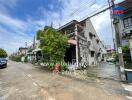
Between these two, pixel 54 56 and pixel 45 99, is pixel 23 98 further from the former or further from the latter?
pixel 54 56

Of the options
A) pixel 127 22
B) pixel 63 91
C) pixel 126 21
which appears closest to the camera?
pixel 63 91

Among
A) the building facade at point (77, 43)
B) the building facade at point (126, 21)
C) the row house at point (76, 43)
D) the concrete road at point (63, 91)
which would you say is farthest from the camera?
the building facade at point (126, 21)

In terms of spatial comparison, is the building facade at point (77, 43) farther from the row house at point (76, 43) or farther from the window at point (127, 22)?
the window at point (127, 22)

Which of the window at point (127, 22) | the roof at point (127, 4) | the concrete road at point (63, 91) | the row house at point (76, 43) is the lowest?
the concrete road at point (63, 91)

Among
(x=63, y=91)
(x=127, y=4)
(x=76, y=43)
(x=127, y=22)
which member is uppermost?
(x=127, y=4)

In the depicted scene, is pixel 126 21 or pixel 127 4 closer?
pixel 127 4

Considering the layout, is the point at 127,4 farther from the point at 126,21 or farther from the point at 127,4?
the point at 126,21

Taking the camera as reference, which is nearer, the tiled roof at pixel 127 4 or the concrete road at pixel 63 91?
the concrete road at pixel 63 91

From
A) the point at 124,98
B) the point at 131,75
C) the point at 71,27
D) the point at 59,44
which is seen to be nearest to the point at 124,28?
the point at 71,27

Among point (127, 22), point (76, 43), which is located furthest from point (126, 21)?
point (76, 43)

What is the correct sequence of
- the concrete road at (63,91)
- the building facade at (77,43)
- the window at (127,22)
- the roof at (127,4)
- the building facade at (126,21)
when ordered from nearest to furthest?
1. the concrete road at (63,91)
2. the building facade at (77,43)
3. the roof at (127,4)
4. the building facade at (126,21)
5. the window at (127,22)

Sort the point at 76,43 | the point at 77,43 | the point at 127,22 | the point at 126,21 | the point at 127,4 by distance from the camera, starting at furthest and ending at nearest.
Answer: the point at 126,21, the point at 127,22, the point at 127,4, the point at 77,43, the point at 76,43

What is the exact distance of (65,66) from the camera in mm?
16812

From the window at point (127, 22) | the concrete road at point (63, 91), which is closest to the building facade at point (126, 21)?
the window at point (127, 22)
